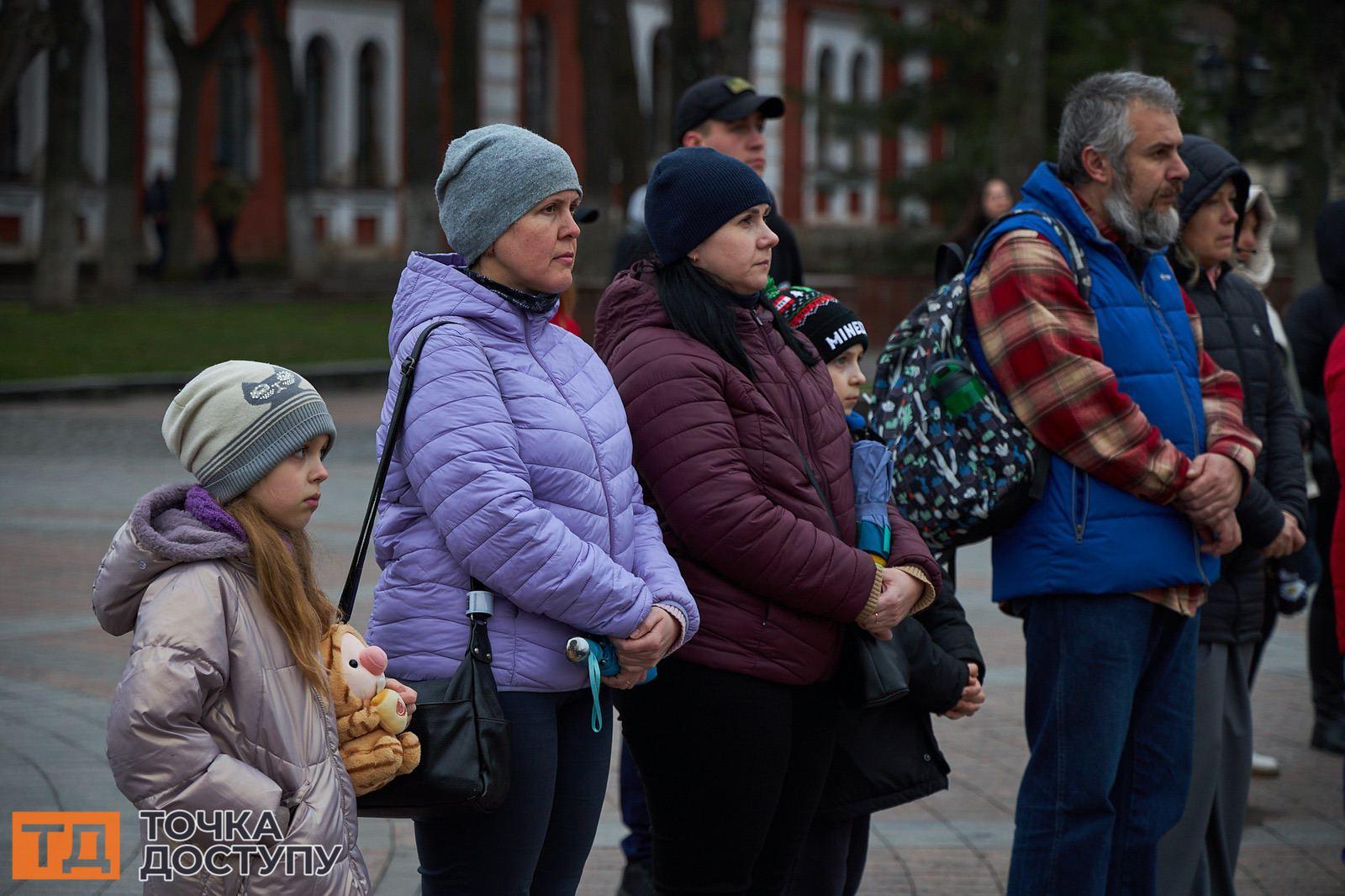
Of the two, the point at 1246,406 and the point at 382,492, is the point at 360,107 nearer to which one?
the point at 1246,406

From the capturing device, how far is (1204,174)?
16.1ft

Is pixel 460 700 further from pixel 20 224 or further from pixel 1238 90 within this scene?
pixel 20 224

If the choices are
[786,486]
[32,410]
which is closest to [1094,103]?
[786,486]

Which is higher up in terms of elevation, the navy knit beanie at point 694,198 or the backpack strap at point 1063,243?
the navy knit beanie at point 694,198

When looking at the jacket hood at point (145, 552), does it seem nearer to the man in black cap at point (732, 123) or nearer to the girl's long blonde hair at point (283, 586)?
the girl's long blonde hair at point (283, 586)

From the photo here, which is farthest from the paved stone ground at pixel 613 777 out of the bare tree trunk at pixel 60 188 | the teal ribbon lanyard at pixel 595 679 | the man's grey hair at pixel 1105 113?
the bare tree trunk at pixel 60 188

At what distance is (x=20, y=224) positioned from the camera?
31281mm

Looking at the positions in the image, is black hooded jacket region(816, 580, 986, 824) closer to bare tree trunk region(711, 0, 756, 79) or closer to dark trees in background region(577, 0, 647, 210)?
bare tree trunk region(711, 0, 756, 79)

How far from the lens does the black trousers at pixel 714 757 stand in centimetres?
371

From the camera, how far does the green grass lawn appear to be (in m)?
19.3

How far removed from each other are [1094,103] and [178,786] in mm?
2804

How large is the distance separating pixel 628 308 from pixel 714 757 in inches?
38.7

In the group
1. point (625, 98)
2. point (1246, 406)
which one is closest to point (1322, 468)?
point (1246, 406)

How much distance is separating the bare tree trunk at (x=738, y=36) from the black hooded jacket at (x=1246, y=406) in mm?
18191
